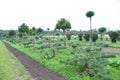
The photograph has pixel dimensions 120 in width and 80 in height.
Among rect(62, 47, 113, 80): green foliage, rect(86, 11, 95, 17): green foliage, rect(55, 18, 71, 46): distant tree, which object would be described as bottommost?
rect(62, 47, 113, 80): green foliage

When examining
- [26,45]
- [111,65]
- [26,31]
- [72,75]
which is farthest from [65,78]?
[26,31]

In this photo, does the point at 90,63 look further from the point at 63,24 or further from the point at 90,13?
the point at 63,24

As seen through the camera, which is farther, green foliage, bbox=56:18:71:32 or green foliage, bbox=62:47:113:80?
green foliage, bbox=56:18:71:32

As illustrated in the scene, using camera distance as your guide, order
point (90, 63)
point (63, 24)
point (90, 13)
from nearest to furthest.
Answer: point (90, 63) < point (90, 13) < point (63, 24)

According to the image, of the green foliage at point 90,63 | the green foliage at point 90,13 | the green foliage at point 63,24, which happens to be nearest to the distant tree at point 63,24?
the green foliage at point 63,24

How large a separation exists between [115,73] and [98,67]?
958 mm

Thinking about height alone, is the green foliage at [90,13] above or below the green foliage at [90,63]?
above

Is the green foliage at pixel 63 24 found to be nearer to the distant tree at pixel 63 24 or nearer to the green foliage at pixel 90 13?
the distant tree at pixel 63 24

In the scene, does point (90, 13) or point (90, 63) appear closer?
point (90, 63)

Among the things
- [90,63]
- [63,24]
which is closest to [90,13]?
[63,24]

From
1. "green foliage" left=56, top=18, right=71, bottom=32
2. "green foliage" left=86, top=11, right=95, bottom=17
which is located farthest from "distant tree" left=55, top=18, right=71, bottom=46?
"green foliage" left=86, top=11, right=95, bottom=17

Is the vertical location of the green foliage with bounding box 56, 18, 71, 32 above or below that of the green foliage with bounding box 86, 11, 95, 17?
below

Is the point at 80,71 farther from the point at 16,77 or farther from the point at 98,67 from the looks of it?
the point at 16,77

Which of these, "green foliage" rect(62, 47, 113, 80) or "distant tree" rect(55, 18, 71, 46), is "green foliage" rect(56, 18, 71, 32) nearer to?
"distant tree" rect(55, 18, 71, 46)
